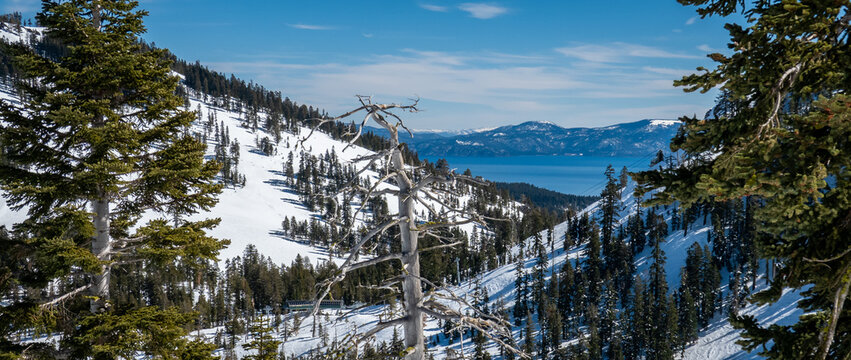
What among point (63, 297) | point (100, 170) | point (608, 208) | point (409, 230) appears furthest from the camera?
point (608, 208)

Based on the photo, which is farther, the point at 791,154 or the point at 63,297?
the point at 63,297

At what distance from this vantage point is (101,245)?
29.3 ft

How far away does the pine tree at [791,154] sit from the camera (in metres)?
4.43

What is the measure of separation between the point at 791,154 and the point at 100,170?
Answer: 32.5 ft

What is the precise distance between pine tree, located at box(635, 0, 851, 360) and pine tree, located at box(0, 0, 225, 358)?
28.0ft

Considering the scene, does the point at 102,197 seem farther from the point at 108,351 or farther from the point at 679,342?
the point at 679,342

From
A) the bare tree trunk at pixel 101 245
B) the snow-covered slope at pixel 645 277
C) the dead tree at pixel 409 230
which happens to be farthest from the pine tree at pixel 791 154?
the snow-covered slope at pixel 645 277

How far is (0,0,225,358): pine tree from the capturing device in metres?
7.94

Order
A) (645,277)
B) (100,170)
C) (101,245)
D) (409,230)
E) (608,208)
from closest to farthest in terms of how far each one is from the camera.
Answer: (409,230) < (100,170) < (101,245) < (608,208) < (645,277)

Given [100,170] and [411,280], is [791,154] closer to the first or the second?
[411,280]

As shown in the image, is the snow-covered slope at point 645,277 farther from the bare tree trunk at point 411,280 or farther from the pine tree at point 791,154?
the pine tree at point 791,154

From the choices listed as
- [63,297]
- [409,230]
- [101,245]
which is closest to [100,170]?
[101,245]

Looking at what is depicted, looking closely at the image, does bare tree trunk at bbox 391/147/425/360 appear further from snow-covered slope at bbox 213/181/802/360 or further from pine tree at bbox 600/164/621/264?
pine tree at bbox 600/164/621/264

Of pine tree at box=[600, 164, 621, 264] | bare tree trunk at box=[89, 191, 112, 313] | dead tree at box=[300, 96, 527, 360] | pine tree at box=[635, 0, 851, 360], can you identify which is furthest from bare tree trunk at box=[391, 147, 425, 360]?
pine tree at box=[600, 164, 621, 264]
